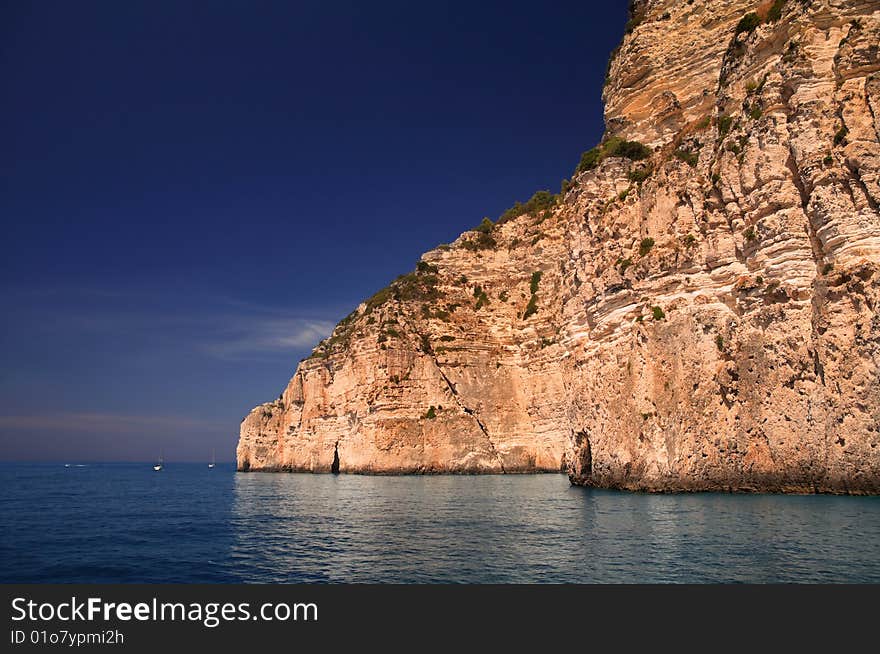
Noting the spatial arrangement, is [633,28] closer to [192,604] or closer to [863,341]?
[863,341]

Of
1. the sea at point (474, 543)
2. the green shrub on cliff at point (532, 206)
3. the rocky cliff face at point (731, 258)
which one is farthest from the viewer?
the green shrub on cliff at point (532, 206)

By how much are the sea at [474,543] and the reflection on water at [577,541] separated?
0.16ft

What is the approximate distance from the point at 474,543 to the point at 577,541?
9.39ft

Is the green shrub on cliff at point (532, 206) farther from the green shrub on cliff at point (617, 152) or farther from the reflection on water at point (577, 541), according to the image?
the reflection on water at point (577, 541)

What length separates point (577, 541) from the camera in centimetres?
1759

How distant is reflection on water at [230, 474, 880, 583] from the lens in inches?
525

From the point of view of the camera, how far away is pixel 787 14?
2966cm

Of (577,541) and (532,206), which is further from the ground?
(532,206)

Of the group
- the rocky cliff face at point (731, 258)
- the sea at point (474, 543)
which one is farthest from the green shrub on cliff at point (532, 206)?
the sea at point (474, 543)

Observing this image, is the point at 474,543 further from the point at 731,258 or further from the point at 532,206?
the point at 532,206

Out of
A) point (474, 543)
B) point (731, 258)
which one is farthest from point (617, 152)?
point (474, 543)

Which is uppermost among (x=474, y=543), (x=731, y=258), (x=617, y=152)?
(x=617, y=152)

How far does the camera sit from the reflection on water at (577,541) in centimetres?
1333

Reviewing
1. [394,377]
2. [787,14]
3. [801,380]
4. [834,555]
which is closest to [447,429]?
[394,377]
